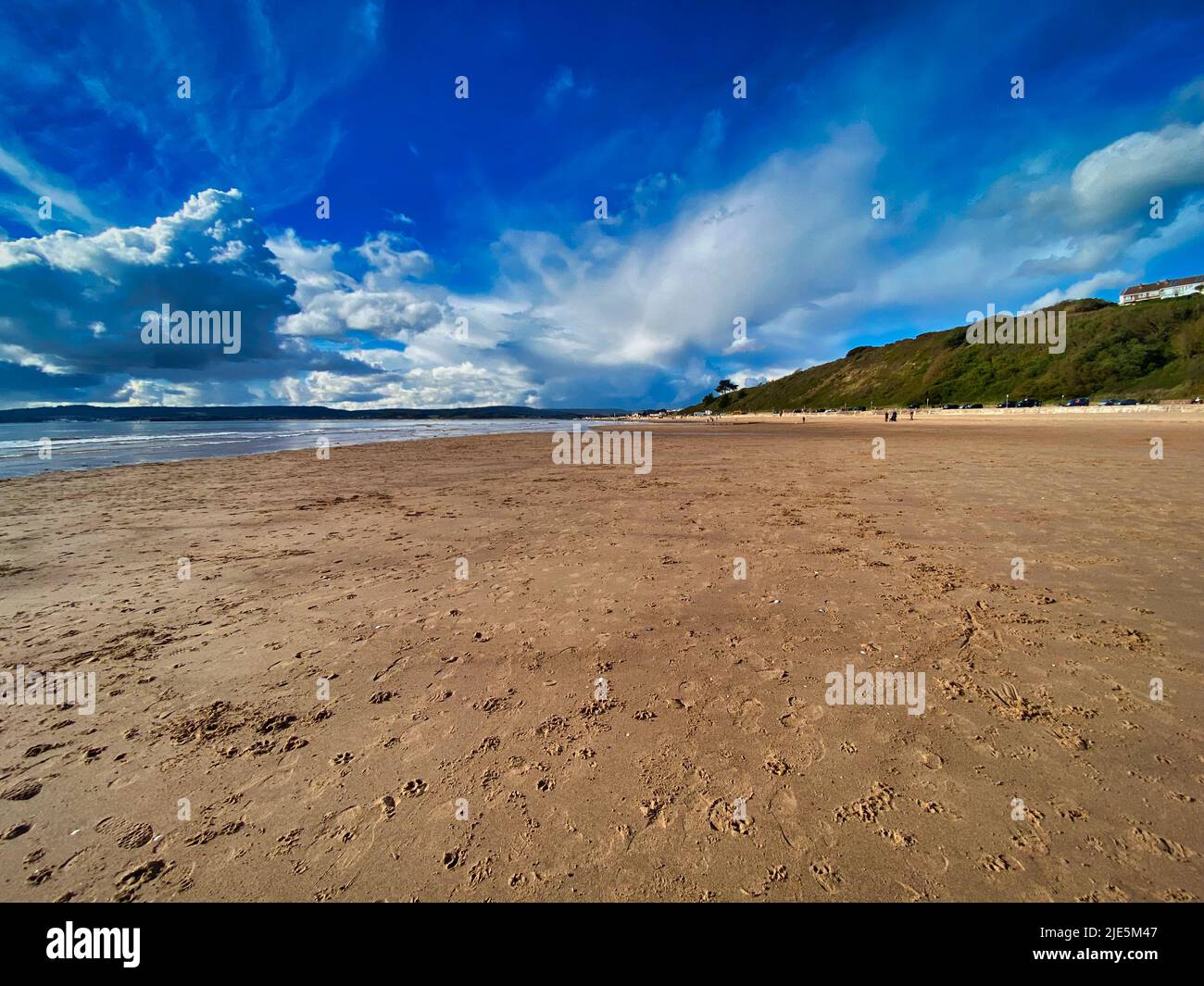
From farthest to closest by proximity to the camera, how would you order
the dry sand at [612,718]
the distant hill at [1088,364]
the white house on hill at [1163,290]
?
the white house on hill at [1163,290]
the distant hill at [1088,364]
the dry sand at [612,718]

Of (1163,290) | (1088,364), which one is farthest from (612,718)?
(1163,290)

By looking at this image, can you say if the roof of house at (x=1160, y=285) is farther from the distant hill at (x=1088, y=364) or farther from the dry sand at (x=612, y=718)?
the dry sand at (x=612, y=718)

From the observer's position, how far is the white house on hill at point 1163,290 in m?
150

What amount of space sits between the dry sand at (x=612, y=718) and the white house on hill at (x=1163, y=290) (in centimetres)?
23601

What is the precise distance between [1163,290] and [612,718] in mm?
258922

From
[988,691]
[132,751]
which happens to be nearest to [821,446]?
[988,691]

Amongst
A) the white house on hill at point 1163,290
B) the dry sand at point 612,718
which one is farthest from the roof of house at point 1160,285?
the dry sand at point 612,718

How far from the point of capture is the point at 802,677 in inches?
220

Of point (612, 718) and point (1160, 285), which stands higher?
point (1160, 285)

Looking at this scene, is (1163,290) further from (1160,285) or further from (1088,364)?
(1088,364)

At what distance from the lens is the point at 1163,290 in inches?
6220

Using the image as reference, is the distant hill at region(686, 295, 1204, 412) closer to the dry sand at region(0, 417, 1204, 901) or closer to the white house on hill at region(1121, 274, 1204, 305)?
the white house on hill at region(1121, 274, 1204, 305)
